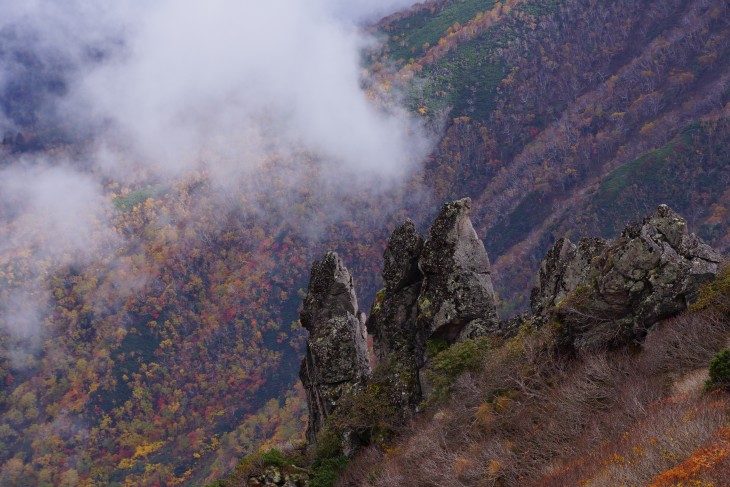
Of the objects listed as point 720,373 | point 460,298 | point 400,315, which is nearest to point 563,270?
point 460,298

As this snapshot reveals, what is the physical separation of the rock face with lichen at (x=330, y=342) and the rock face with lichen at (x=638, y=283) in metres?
15.7

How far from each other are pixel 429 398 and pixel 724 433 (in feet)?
71.0

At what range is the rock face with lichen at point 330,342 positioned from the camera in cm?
4178

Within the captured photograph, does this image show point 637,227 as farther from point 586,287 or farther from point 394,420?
point 394,420

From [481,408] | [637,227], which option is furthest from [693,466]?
[637,227]

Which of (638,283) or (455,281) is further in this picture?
(455,281)

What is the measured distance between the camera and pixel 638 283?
26.9 m

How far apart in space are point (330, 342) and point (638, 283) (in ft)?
70.8

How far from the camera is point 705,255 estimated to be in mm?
26297

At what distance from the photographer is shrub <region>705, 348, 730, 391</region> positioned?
1741 centimetres

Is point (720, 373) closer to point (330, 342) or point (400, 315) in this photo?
point (400, 315)

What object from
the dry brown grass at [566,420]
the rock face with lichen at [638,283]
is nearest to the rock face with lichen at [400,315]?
the dry brown grass at [566,420]

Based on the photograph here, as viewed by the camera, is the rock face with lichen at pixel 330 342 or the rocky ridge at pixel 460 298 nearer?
the rocky ridge at pixel 460 298

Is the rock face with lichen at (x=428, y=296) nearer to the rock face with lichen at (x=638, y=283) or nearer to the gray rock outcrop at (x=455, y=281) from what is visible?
the gray rock outcrop at (x=455, y=281)
